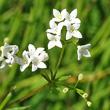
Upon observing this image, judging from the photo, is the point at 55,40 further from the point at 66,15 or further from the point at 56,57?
the point at 56,57

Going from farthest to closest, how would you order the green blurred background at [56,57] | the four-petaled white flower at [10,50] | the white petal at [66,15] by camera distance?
the green blurred background at [56,57]
the white petal at [66,15]
the four-petaled white flower at [10,50]

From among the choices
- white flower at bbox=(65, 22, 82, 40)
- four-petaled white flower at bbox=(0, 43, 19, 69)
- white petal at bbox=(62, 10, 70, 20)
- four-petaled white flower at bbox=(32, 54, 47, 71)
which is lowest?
four-petaled white flower at bbox=(32, 54, 47, 71)

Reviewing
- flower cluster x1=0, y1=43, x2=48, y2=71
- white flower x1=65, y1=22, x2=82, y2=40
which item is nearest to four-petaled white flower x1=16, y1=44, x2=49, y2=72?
flower cluster x1=0, y1=43, x2=48, y2=71

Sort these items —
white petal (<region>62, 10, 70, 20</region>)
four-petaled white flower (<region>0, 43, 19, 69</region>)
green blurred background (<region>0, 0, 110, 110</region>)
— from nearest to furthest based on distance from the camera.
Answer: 1. four-petaled white flower (<region>0, 43, 19, 69</region>)
2. white petal (<region>62, 10, 70, 20</region>)
3. green blurred background (<region>0, 0, 110, 110</region>)

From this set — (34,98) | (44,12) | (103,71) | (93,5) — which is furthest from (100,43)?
(34,98)

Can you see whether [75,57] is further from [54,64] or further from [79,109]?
[79,109]

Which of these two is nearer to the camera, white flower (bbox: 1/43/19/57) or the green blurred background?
white flower (bbox: 1/43/19/57)

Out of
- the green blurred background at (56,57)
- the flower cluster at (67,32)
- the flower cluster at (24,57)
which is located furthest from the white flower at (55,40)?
the green blurred background at (56,57)

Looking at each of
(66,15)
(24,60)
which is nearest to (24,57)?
(24,60)

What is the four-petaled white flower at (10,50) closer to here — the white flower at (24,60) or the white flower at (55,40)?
the white flower at (24,60)

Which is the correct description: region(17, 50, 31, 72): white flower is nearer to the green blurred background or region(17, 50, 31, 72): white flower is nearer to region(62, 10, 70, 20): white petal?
region(62, 10, 70, 20): white petal
